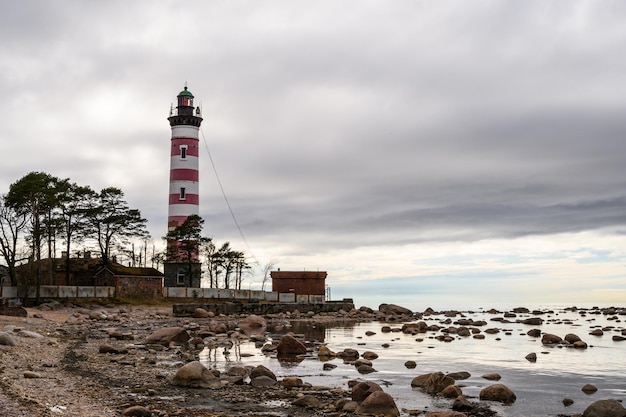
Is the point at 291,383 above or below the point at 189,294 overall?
below

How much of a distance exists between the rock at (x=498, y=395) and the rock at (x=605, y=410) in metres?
2.75

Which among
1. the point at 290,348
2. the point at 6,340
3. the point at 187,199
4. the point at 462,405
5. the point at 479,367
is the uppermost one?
the point at 187,199

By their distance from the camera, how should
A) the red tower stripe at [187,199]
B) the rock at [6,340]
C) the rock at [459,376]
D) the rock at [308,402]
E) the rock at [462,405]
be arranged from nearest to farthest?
the rock at [308,402] → the rock at [462,405] → the rock at [6,340] → the rock at [459,376] → the red tower stripe at [187,199]

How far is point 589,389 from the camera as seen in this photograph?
21219mm

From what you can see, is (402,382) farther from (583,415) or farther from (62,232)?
(62,232)

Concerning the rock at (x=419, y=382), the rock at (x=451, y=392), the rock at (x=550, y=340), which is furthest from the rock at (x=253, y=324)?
the rock at (x=451, y=392)

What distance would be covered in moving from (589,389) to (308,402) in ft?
34.0

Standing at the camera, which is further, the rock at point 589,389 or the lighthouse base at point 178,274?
the lighthouse base at point 178,274

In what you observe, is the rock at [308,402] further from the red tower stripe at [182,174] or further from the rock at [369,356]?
the red tower stripe at [182,174]

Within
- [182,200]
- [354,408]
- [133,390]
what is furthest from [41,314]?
[354,408]

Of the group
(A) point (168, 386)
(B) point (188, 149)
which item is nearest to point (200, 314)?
(B) point (188, 149)

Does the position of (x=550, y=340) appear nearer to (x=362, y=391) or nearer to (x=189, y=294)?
(x=362, y=391)

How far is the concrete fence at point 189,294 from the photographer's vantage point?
53.1m

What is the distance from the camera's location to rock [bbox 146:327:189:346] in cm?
3103
